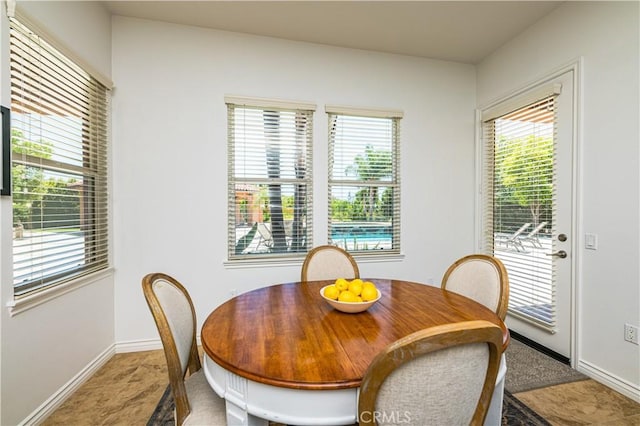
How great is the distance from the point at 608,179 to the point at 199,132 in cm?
327

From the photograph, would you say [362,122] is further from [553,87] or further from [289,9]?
[553,87]

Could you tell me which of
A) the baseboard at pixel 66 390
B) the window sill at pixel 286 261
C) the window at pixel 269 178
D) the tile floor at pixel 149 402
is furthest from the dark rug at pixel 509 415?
the window at pixel 269 178

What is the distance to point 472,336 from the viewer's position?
714 millimetres

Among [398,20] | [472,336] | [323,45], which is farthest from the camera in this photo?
[323,45]

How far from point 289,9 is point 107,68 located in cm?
160

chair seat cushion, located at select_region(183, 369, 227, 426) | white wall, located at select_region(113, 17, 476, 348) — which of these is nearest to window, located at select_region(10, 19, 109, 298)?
white wall, located at select_region(113, 17, 476, 348)

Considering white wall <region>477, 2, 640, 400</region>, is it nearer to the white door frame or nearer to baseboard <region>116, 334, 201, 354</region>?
the white door frame

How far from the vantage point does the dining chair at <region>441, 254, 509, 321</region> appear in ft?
5.08

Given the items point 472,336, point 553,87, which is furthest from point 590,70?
point 472,336

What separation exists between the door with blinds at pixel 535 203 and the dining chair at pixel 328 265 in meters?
1.73

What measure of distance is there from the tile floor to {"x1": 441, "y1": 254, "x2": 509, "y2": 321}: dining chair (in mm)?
820

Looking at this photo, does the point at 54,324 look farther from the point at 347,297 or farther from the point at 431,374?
the point at 431,374

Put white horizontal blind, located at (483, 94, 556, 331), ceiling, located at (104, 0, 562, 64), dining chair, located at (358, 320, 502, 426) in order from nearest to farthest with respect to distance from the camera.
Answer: dining chair, located at (358, 320, 502, 426) < ceiling, located at (104, 0, 562, 64) < white horizontal blind, located at (483, 94, 556, 331)

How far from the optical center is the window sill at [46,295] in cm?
152
